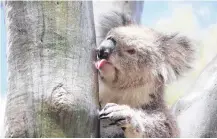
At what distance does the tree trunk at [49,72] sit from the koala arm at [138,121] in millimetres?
125

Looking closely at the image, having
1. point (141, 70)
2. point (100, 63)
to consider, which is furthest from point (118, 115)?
point (141, 70)

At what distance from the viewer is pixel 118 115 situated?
1.63m

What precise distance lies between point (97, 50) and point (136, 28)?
0.46m

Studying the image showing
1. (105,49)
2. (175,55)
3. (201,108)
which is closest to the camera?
(105,49)

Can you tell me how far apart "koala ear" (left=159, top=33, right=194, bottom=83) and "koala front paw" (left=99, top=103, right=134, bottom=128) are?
45 centimetres

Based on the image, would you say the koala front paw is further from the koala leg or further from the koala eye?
the koala eye

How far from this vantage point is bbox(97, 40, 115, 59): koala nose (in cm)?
181

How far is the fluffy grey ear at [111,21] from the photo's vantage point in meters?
2.22

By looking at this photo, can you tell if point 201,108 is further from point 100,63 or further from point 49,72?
point 49,72

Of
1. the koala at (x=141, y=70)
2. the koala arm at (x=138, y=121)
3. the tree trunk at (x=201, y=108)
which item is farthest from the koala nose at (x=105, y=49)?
the tree trunk at (x=201, y=108)

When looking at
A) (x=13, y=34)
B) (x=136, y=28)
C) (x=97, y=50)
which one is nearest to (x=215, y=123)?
(x=136, y=28)

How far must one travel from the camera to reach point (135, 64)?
1.99 metres

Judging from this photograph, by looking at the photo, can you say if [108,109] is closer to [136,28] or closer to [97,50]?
[97,50]

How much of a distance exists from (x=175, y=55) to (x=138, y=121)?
1.75 feet
